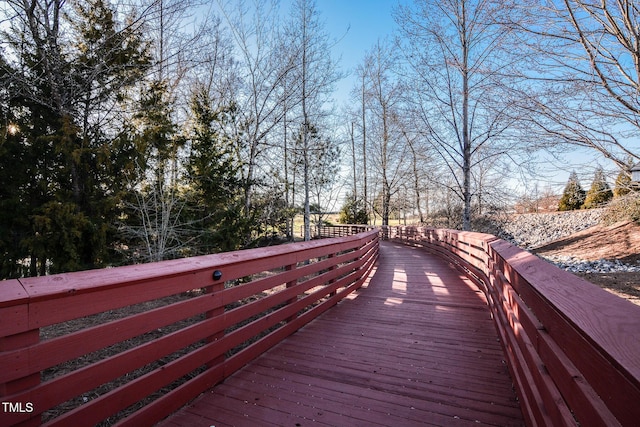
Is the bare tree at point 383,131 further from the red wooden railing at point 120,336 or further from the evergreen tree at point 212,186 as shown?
the red wooden railing at point 120,336

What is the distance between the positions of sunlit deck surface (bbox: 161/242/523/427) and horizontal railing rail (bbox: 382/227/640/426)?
0.36m

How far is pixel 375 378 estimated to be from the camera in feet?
8.66

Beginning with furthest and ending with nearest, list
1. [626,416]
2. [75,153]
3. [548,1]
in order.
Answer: [75,153], [548,1], [626,416]

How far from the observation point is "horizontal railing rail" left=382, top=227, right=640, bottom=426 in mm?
864

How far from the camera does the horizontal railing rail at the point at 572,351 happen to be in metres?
0.86

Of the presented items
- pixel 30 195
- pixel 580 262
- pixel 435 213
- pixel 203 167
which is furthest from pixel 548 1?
pixel 435 213

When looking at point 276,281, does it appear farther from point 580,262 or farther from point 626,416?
point 580,262

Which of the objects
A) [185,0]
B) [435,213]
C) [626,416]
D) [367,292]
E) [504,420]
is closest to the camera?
[626,416]

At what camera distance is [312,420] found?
2098mm

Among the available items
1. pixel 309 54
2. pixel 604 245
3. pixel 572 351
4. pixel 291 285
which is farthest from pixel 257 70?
pixel 604 245

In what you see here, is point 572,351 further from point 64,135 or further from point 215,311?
point 64,135

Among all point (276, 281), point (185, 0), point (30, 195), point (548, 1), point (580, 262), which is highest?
point (185, 0)

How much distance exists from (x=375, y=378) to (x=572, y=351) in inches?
67.3

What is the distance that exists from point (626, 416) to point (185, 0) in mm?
9290
